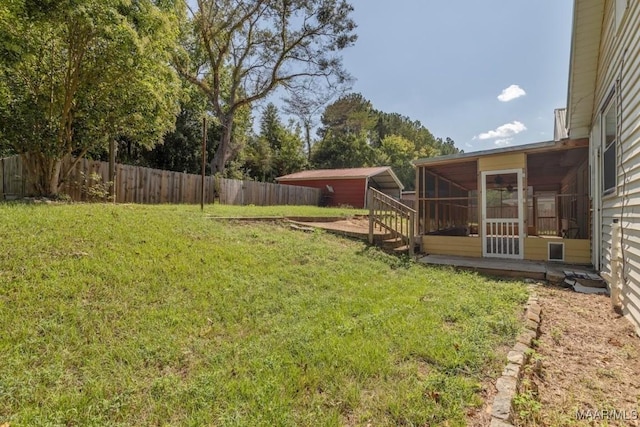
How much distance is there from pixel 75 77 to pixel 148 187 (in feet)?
15.5

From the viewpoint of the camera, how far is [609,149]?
14.8ft

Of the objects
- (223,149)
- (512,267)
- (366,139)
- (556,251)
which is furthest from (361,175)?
(366,139)

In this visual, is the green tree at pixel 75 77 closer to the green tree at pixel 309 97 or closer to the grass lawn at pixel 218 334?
the grass lawn at pixel 218 334

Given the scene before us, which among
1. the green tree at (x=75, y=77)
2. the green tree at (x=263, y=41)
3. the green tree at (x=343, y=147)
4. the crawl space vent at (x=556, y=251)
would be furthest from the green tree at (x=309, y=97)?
the crawl space vent at (x=556, y=251)

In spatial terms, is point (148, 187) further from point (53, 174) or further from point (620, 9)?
point (620, 9)

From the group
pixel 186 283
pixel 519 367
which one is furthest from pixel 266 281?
pixel 519 367

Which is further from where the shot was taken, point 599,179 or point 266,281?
point 599,179

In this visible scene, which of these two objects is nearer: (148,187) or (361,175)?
(148,187)

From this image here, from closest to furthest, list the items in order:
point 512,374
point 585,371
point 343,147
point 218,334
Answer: point 512,374
point 585,371
point 218,334
point 343,147

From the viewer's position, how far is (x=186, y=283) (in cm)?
395

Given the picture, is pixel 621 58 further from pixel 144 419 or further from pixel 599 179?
pixel 144 419

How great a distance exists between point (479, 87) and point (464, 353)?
16.6m

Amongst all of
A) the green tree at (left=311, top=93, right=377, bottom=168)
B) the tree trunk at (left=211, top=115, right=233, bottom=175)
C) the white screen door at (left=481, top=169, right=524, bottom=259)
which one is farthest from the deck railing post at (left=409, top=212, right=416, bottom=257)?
the green tree at (left=311, top=93, right=377, bottom=168)

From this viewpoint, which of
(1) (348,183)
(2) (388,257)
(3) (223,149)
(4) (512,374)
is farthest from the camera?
(1) (348,183)
